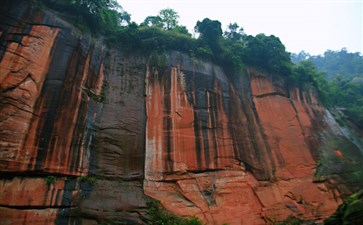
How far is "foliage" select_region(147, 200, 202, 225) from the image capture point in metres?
9.13

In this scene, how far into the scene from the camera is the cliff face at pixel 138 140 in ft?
27.3

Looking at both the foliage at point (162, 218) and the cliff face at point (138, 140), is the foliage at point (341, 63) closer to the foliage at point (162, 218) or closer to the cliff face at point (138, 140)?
the cliff face at point (138, 140)

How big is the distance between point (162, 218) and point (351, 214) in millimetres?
5954

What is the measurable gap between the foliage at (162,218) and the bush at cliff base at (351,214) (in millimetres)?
4571

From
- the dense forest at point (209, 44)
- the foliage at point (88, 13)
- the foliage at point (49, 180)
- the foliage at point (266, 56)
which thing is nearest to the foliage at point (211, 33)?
the dense forest at point (209, 44)

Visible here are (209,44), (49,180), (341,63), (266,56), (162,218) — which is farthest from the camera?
(341,63)

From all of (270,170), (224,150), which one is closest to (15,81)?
(224,150)

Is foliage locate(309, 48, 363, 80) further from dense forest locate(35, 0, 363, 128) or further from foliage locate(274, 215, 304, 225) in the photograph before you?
foliage locate(274, 215, 304, 225)

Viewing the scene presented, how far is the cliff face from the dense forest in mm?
849

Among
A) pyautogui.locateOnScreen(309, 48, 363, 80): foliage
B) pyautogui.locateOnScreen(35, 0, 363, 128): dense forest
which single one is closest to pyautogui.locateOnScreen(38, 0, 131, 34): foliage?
pyautogui.locateOnScreen(35, 0, 363, 128): dense forest

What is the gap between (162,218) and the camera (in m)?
9.24

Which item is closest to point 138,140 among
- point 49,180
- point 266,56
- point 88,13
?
point 49,180

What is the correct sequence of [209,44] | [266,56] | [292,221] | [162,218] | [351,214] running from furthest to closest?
[266,56], [209,44], [292,221], [162,218], [351,214]

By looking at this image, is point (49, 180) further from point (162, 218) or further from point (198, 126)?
point (198, 126)
